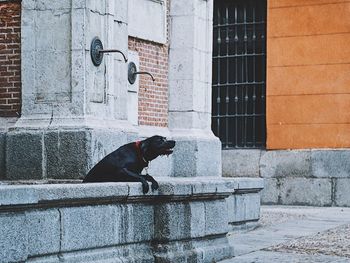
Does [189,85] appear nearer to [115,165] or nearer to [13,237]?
[115,165]

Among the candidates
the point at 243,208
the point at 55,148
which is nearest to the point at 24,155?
the point at 55,148

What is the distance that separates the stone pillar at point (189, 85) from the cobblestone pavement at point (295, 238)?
144cm

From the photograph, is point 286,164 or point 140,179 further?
point 286,164

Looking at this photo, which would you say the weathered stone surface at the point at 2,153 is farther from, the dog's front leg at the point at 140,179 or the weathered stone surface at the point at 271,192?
the weathered stone surface at the point at 271,192

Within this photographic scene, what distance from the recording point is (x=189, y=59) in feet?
46.3

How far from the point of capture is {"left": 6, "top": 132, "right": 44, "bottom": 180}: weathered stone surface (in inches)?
417

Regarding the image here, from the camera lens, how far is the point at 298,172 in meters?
17.2

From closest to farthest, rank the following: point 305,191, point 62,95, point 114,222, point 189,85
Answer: point 114,222, point 62,95, point 189,85, point 305,191

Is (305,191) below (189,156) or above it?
below

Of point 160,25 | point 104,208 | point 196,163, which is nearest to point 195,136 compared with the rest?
point 196,163

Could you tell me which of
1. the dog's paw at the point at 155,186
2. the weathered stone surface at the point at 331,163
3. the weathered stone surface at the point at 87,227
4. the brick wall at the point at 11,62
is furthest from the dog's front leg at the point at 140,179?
the weathered stone surface at the point at 331,163

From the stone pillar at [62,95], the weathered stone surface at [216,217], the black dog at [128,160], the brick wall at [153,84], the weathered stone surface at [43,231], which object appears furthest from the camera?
the brick wall at [153,84]

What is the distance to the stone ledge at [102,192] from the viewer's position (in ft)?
19.4

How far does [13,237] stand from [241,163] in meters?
12.2
